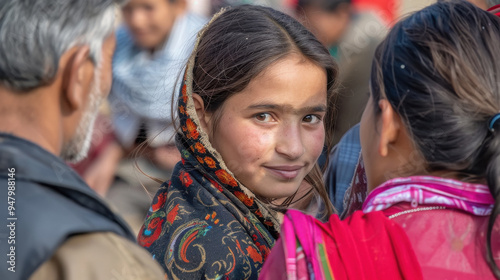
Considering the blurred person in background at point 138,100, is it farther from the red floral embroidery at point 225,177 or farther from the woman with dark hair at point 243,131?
the red floral embroidery at point 225,177

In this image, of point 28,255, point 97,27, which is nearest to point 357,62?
point 97,27

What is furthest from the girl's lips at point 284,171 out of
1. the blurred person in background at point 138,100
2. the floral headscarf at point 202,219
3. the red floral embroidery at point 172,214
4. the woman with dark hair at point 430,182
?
the blurred person in background at point 138,100

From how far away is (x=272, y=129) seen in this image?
2.24m

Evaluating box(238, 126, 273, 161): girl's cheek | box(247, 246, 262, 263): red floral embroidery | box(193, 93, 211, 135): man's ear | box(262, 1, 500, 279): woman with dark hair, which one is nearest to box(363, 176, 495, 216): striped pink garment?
box(262, 1, 500, 279): woman with dark hair

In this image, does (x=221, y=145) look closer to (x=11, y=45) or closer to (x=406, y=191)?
(x=406, y=191)

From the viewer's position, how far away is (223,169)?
7.28 ft

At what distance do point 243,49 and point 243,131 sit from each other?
Answer: 1.05 feet

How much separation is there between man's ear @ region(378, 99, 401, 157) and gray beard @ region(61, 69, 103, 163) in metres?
0.75

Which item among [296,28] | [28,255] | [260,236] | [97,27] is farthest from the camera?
[296,28]

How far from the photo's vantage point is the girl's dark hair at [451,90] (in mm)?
1547

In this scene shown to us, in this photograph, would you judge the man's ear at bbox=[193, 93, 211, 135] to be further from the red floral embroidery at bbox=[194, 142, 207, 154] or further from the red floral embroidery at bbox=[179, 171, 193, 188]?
the red floral embroidery at bbox=[179, 171, 193, 188]

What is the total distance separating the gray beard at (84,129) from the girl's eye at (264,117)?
2.98 ft

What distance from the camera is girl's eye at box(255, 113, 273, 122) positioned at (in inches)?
89.0

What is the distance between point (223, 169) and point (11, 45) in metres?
1.09
